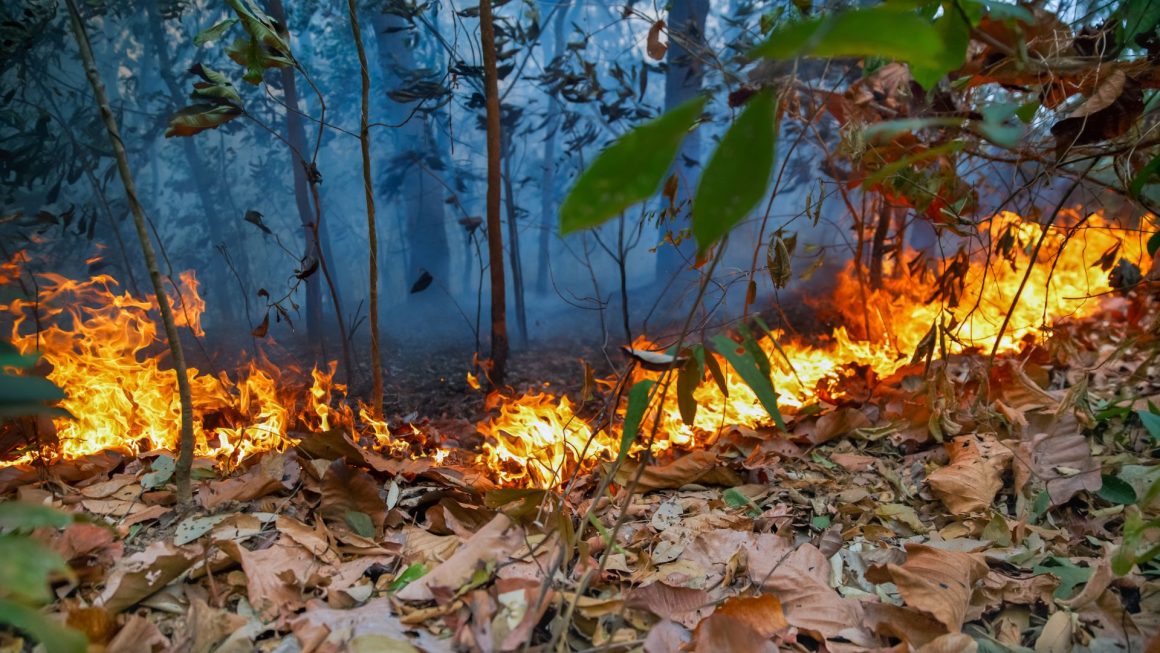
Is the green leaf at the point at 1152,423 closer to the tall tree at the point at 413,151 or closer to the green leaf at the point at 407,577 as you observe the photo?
the green leaf at the point at 407,577

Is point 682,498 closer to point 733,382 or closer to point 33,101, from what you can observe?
point 733,382

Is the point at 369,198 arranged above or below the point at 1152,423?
above

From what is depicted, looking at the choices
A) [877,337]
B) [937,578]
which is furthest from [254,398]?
[877,337]

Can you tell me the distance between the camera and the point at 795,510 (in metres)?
1.67

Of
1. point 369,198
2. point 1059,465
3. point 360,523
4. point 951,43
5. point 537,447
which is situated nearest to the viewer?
point 951,43

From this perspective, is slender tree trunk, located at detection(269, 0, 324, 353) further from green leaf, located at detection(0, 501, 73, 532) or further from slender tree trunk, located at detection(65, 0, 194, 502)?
green leaf, located at detection(0, 501, 73, 532)

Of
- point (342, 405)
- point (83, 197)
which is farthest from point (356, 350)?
point (83, 197)

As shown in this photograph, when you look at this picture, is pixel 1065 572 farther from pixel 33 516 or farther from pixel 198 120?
pixel 198 120

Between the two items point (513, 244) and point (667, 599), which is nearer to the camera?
point (667, 599)

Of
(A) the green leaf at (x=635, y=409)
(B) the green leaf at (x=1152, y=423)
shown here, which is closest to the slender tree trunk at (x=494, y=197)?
(A) the green leaf at (x=635, y=409)

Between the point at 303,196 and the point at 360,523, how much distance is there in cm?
185

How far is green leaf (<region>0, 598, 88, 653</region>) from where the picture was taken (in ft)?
2.34

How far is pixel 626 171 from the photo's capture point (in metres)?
0.62

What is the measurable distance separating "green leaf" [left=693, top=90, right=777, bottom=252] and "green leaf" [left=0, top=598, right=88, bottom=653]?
77 centimetres
